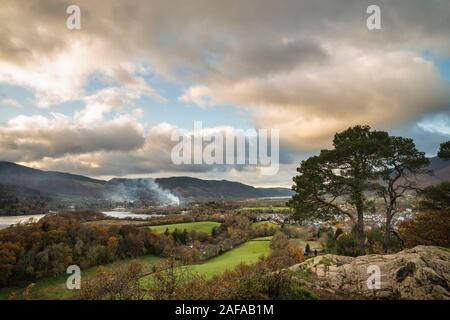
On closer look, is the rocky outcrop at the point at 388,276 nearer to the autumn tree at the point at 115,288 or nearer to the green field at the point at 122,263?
the autumn tree at the point at 115,288

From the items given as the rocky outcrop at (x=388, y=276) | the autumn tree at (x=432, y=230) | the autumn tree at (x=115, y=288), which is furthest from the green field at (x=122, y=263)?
the rocky outcrop at (x=388, y=276)

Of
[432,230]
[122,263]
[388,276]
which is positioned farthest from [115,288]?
[122,263]

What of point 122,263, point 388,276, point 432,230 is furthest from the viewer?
point 122,263

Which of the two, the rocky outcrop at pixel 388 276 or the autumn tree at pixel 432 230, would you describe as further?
the autumn tree at pixel 432 230

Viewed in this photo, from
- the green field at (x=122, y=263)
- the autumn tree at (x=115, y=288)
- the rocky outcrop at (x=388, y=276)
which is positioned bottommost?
the green field at (x=122, y=263)

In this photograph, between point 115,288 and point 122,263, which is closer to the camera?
point 115,288

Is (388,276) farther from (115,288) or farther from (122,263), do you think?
(122,263)
